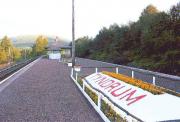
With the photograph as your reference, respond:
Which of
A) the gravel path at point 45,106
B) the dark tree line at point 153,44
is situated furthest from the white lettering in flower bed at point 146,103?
the dark tree line at point 153,44

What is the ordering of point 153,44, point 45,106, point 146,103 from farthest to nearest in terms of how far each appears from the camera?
point 153,44 → point 45,106 → point 146,103

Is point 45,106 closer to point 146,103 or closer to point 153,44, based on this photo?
point 146,103

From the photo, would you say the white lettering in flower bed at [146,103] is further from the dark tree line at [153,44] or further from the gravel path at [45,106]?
the dark tree line at [153,44]

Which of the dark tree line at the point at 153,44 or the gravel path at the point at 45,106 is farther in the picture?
the dark tree line at the point at 153,44

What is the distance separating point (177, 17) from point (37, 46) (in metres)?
142

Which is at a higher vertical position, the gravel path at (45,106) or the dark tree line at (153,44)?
the dark tree line at (153,44)

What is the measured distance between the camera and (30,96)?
15.9 metres

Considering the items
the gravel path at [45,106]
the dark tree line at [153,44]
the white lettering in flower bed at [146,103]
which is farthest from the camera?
the dark tree line at [153,44]

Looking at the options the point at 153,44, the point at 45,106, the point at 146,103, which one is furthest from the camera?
the point at 153,44

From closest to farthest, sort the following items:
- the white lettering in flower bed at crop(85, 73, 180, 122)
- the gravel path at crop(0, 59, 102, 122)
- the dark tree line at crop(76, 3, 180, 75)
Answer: the white lettering in flower bed at crop(85, 73, 180, 122) → the gravel path at crop(0, 59, 102, 122) → the dark tree line at crop(76, 3, 180, 75)

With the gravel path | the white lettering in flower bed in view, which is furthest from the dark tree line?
the white lettering in flower bed

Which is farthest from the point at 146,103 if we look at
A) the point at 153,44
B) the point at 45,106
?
the point at 153,44

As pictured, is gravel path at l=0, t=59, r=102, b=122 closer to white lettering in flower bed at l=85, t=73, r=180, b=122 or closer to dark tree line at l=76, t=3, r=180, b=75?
white lettering in flower bed at l=85, t=73, r=180, b=122

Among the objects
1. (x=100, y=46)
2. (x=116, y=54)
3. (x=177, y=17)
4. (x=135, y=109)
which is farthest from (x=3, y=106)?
(x=100, y=46)
